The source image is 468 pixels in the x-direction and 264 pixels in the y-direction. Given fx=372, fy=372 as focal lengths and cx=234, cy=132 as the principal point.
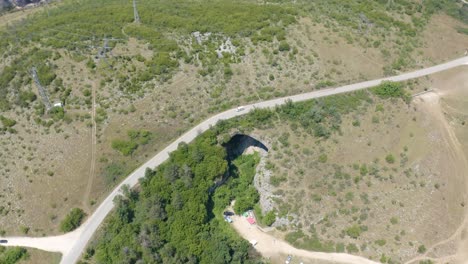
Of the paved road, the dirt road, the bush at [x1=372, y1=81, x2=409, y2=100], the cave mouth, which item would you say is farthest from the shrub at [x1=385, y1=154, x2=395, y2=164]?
the cave mouth

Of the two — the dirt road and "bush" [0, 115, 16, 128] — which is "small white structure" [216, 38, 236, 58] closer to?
the dirt road

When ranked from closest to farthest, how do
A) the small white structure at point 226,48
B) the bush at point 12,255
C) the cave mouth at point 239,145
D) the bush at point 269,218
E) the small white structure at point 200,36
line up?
the bush at point 12,255 → the bush at point 269,218 → the cave mouth at point 239,145 → the small white structure at point 226,48 → the small white structure at point 200,36

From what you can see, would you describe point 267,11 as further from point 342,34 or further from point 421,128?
point 421,128

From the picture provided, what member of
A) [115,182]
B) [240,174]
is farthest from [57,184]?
[240,174]

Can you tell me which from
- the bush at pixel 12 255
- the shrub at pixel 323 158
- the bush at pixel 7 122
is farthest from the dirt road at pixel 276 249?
the bush at pixel 7 122

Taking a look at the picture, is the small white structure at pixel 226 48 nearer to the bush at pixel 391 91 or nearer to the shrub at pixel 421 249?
the bush at pixel 391 91
